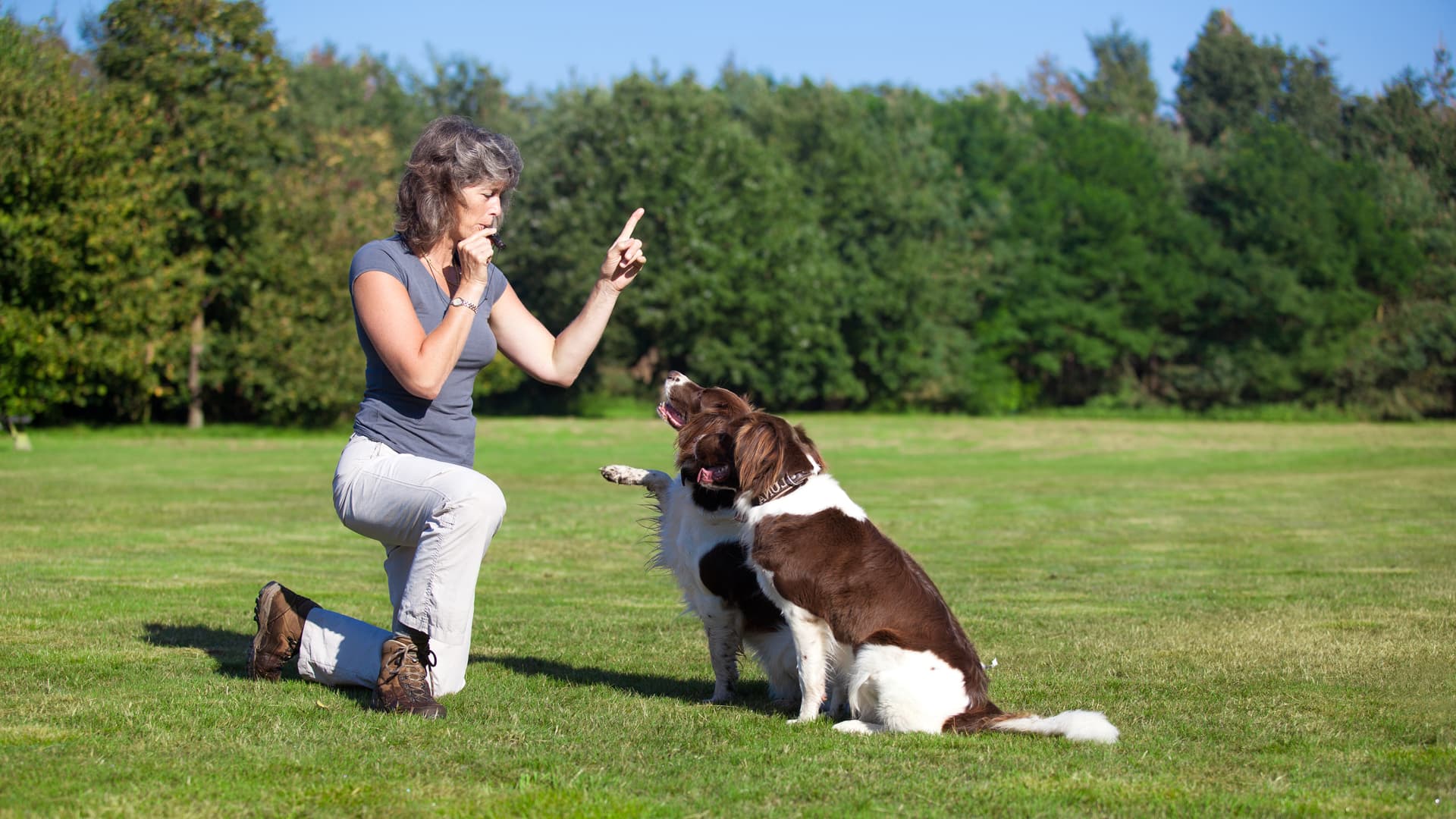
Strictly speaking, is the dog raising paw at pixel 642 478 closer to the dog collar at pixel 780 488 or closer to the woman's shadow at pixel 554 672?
the dog collar at pixel 780 488

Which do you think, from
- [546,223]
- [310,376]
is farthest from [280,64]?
[546,223]

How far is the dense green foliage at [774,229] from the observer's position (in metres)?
31.3

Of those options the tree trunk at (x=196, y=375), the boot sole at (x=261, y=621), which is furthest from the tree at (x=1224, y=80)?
the boot sole at (x=261, y=621)

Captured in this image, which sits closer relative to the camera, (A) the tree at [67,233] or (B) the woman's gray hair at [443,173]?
(B) the woman's gray hair at [443,173]

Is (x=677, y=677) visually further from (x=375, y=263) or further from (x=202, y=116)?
(x=202, y=116)

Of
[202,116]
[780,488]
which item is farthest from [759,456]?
[202,116]

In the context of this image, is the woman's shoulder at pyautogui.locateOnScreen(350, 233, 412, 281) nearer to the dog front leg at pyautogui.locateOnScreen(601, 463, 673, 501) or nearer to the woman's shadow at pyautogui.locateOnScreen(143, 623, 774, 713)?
→ the dog front leg at pyautogui.locateOnScreen(601, 463, 673, 501)

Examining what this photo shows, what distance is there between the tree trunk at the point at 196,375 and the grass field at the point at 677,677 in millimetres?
19353

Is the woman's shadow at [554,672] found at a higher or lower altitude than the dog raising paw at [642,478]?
lower

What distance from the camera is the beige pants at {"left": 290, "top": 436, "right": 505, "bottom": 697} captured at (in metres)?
5.32

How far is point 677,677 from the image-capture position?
691 cm

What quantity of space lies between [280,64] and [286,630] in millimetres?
34322

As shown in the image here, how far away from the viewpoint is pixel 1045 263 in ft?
188

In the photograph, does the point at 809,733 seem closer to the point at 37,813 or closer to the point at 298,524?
the point at 37,813
